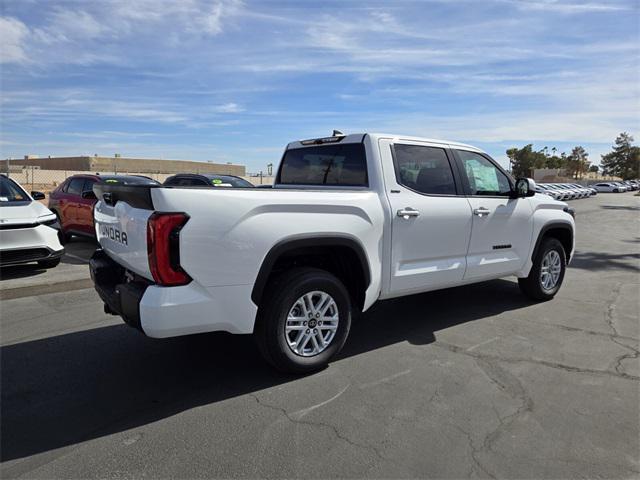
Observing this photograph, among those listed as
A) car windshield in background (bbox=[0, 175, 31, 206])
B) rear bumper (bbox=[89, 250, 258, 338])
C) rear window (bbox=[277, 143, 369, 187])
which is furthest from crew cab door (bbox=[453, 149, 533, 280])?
car windshield in background (bbox=[0, 175, 31, 206])

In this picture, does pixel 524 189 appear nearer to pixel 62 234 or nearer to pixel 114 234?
pixel 114 234

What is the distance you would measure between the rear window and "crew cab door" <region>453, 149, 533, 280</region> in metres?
1.23

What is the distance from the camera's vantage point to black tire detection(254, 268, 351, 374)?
139 inches

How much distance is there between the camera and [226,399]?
3.43 metres

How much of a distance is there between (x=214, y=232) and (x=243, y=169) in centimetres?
8421

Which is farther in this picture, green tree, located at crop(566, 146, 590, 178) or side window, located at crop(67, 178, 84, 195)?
green tree, located at crop(566, 146, 590, 178)

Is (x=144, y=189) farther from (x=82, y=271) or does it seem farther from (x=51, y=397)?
(x=82, y=271)

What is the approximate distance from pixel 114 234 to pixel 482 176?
3.79 m

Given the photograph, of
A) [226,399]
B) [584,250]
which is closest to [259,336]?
[226,399]

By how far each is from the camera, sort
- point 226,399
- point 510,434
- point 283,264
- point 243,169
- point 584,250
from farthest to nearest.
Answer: point 243,169 < point 584,250 < point 283,264 < point 226,399 < point 510,434

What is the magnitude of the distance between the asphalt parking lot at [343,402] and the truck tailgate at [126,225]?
3.24 feet

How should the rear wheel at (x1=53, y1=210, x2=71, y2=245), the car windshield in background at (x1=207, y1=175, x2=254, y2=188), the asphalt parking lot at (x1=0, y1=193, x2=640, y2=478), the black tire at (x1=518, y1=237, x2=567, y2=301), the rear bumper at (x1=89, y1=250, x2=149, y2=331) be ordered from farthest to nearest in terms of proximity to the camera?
the car windshield in background at (x1=207, y1=175, x2=254, y2=188), the rear wheel at (x1=53, y1=210, x2=71, y2=245), the black tire at (x1=518, y1=237, x2=567, y2=301), the rear bumper at (x1=89, y1=250, x2=149, y2=331), the asphalt parking lot at (x1=0, y1=193, x2=640, y2=478)

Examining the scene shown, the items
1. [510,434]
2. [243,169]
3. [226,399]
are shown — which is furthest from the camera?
[243,169]

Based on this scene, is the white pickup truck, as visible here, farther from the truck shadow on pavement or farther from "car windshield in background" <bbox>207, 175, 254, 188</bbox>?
"car windshield in background" <bbox>207, 175, 254, 188</bbox>
